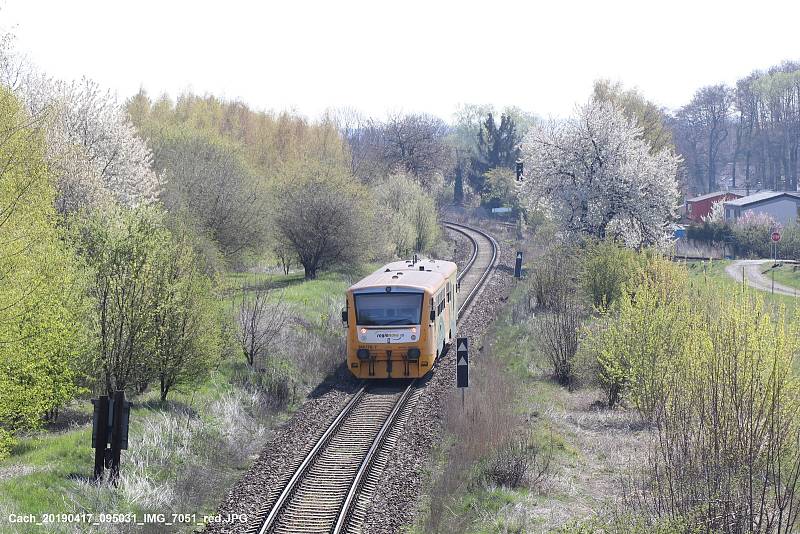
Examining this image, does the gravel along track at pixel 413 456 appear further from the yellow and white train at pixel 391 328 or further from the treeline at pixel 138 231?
the treeline at pixel 138 231

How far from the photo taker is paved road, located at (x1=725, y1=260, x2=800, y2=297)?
118 ft

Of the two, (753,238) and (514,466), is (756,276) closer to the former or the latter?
(753,238)

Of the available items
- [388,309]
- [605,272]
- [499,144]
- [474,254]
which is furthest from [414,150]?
[388,309]

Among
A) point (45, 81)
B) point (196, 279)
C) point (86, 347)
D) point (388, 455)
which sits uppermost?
point (45, 81)

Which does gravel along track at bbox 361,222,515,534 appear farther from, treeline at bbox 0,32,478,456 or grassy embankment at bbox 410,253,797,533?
treeline at bbox 0,32,478,456

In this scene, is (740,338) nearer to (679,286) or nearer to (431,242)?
(679,286)

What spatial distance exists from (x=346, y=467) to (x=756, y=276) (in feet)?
107

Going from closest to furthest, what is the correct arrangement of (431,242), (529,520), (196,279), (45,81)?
(529,520) < (196,279) < (45,81) < (431,242)

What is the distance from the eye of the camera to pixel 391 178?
5291 cm

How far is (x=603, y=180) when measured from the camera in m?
34.6

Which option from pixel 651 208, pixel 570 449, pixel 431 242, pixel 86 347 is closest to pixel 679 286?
pixel 570 449

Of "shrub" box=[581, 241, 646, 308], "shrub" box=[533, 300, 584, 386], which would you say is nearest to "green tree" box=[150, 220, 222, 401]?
"shrub" box=[533, 300, 584, 386]

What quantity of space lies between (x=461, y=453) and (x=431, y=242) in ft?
121

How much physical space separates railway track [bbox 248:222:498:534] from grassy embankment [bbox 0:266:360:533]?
128cm
